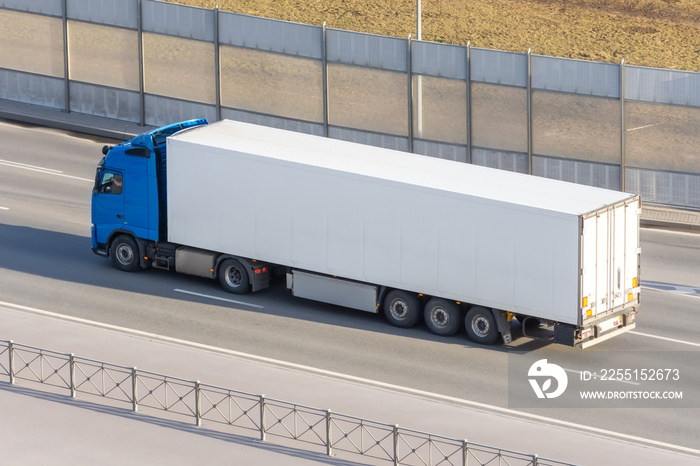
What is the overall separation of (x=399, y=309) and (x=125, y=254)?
7.11 meters

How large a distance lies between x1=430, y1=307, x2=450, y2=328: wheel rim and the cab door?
801 centimetres

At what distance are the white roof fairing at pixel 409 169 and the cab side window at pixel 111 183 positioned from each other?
2039 mm

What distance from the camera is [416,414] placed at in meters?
23.9

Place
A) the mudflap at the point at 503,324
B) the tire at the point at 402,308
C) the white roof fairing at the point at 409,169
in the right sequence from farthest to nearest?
1. the tire at the point at 402,308
2. the mudflap at the point at 503,324
3. the white roof fairing at the point at 409,169

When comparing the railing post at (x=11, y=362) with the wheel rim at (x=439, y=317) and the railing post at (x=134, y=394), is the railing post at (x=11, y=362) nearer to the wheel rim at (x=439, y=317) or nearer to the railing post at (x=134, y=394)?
the railing post at (x=134, y=394)

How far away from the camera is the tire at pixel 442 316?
2748cm

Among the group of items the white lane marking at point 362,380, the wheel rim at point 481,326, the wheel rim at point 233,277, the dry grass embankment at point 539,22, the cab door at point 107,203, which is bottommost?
the white lane marking at point 362,380

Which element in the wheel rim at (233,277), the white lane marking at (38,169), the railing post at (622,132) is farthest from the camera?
the white lane marking at (38,169)

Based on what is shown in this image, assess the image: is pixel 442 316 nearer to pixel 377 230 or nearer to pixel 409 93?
pixel 377 230

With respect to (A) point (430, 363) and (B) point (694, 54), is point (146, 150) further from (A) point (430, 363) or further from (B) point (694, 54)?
(B) point (694, 54)

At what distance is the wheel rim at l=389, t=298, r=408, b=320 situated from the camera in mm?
28125

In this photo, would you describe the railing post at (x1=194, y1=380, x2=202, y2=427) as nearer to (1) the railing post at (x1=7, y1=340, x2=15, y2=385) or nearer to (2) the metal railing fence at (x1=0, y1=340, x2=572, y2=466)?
(2) the metal railing fence at (x1=0, y1=340, x2=572, y2=466)

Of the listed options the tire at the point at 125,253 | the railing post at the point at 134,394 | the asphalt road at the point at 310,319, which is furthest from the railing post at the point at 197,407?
the tire at the point at 125,253

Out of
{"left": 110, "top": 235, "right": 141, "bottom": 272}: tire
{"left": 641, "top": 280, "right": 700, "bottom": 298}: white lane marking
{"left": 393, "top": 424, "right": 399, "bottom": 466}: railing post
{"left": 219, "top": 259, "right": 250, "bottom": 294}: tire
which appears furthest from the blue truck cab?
{"left": 393, "top": 424, "right": 399, "bottom": 466}: railing post
